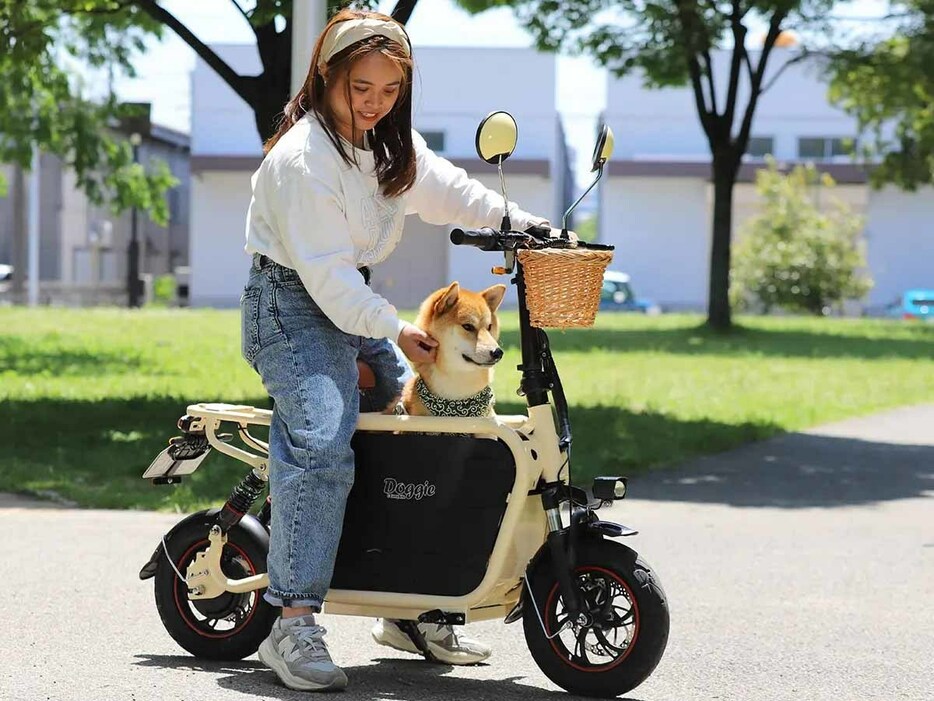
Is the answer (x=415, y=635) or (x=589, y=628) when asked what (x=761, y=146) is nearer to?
(x=415, y=635)

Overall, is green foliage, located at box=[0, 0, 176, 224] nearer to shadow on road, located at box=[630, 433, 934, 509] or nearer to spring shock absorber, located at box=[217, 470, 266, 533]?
shadow on road, located at box=[630, 433, 934, 509]

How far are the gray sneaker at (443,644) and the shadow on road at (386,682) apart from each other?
4cm

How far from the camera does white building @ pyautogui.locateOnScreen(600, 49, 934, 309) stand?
2271 inches

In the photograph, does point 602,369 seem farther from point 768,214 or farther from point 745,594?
point 768,214

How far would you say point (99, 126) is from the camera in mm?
29375

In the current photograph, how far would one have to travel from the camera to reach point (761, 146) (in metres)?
62.7

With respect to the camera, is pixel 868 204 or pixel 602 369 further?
pixel 868 204

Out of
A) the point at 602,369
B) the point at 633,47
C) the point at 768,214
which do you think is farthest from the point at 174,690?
the point at 768,214

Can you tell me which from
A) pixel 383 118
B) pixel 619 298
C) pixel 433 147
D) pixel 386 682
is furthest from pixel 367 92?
pixel 433 147

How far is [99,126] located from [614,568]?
85.1 feet

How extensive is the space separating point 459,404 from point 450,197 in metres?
0.66

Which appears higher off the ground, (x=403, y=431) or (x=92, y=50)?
(x=92, y=50)

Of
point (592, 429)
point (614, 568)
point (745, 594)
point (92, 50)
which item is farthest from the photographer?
point (92, 50)

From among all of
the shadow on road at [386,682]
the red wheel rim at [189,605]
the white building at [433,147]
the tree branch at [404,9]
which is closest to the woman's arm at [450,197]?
the red wheel rim at [189,605]
